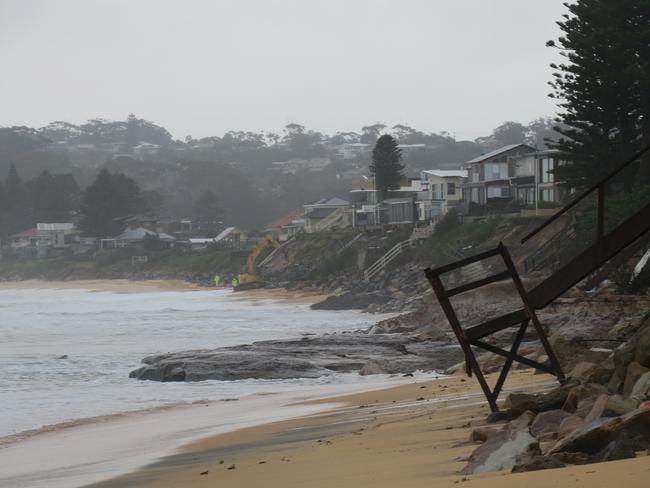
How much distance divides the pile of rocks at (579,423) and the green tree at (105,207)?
382 feet

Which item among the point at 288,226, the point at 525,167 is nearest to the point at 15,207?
the point at 288,226

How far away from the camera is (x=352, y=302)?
1822 inches

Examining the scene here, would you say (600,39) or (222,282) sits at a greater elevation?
(600,39)

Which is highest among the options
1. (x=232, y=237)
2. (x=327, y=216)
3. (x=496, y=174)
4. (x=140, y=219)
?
(x=496, y=174)

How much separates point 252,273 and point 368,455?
73228 millimetres

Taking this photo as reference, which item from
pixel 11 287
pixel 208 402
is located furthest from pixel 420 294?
pixel 11 287

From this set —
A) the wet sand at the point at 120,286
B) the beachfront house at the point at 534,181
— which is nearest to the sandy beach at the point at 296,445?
the beachfront house at the point at 534,181

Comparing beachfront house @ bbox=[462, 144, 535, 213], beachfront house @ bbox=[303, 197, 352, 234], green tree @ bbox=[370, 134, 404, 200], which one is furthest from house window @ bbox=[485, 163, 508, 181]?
beachfront house @ bbox=[303, 197, 352, 234]

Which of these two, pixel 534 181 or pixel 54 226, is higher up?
pixel 534 181

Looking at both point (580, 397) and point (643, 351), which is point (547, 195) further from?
point (580, 397)

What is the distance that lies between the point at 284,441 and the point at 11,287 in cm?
9440

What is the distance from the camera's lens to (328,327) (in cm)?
3450

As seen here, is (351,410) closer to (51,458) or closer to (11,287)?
(51,458)

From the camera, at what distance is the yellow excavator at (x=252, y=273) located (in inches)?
2815
